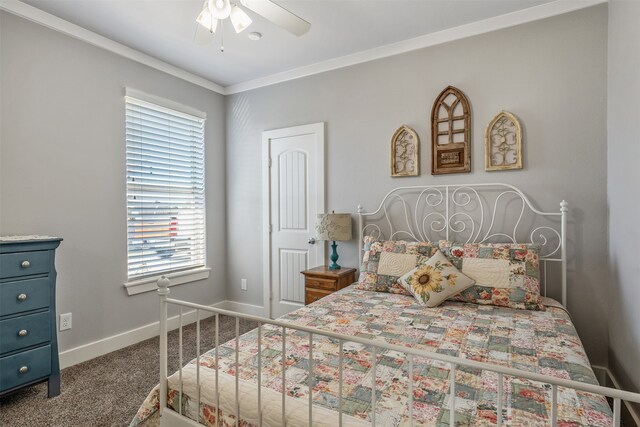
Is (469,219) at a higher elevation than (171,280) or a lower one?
higher

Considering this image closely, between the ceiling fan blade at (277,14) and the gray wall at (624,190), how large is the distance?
1.78 m

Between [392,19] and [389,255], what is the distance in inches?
71.1

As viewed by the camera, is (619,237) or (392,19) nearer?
(619,237)

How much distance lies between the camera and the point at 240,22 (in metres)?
1.89

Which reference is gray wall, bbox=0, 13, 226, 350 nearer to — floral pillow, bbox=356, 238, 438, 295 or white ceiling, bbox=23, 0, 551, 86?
white ceiling, bbox=23, 0, 551, 86

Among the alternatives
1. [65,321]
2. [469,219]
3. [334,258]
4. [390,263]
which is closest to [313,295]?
[334,258]

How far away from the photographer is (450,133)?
281 cm

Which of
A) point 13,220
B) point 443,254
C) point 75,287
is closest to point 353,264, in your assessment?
point 443,254

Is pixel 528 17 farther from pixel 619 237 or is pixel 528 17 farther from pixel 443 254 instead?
pixel 443 254

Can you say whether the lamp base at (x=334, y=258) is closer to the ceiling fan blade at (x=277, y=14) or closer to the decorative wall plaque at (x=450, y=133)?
the decorative wall plaque at (x=450, y=133)

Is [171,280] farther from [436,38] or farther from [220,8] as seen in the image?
[436,38]

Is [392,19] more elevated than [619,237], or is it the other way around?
[392,19]

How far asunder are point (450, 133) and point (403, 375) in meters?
2.09

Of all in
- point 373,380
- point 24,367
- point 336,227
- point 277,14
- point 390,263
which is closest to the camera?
point 373,380
